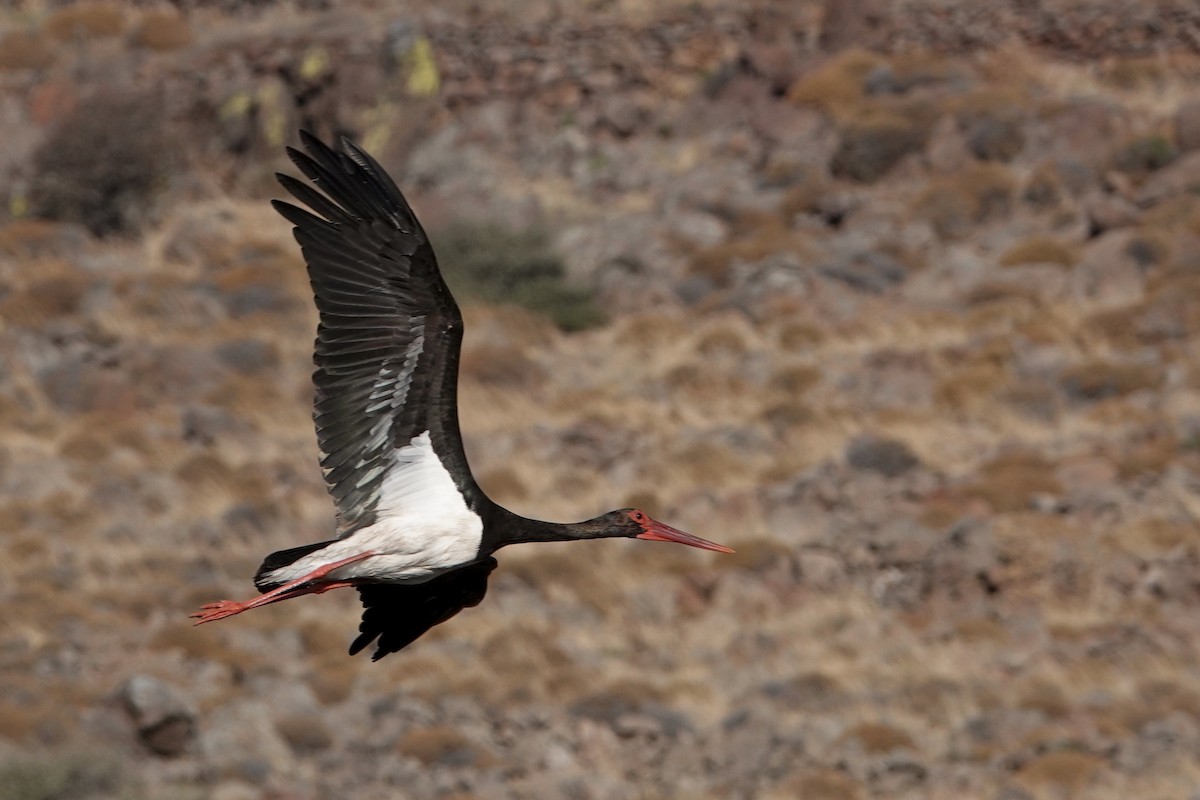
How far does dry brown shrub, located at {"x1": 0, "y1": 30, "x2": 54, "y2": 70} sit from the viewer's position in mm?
49062

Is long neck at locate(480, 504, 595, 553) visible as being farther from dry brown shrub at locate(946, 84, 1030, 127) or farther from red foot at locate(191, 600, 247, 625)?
dry brown shrub at locate(946, 84, 1030, 127)

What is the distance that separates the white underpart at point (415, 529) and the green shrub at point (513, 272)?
25.0 m

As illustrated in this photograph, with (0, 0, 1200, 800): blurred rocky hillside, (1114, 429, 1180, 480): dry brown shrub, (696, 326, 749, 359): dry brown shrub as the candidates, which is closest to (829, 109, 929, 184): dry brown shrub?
(0, 0, 1200, 800): blurred rocky hillside

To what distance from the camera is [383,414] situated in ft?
41.2

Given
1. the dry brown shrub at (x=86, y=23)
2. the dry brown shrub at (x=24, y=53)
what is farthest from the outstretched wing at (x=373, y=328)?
the dry brown shrub at (x=86, y=23)

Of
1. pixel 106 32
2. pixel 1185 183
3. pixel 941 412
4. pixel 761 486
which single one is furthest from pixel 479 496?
pixel 106 32

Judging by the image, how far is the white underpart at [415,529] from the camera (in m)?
12.6

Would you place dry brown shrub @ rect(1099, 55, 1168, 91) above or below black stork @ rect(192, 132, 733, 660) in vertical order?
below

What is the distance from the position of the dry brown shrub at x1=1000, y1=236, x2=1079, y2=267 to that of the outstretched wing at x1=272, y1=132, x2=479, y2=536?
25.2 metres

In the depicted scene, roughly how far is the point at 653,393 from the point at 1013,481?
7.54 m

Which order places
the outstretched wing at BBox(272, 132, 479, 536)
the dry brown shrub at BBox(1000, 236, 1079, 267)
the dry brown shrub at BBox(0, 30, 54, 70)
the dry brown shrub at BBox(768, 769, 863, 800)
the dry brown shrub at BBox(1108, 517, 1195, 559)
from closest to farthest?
the outstretched wing at BBox(272, 132, 479, 536) → the dry brown shrub at BBox(768, 769, 863, 800) → the dry brown shrub at BBox(1108, 517, 1195, 559) → the dry brown shrub at BBox(1000, 236, 1079, 267) → the dry brown shrub at BBox(0, 30, 54, 70)

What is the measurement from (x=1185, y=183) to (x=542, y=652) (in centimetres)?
1782

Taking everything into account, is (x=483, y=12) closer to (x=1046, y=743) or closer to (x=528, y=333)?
(x=528, y=333)

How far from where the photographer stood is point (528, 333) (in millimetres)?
37656
